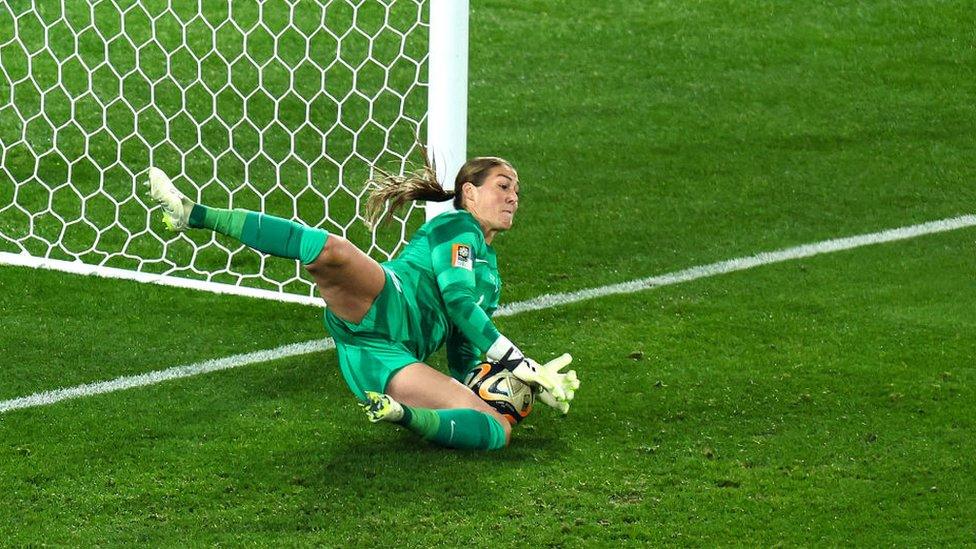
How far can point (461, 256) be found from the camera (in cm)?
494

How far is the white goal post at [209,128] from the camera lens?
258 inches

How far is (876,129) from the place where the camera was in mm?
8242

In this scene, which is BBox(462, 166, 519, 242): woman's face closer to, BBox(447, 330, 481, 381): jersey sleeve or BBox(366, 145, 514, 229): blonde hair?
BBox(366, 145, 514, 229): blonde hair

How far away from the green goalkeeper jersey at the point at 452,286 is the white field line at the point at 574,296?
85 cm

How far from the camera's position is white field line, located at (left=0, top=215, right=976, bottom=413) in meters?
5.40

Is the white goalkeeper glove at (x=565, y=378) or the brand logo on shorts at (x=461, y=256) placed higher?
the brand logo on shorts at (x=461, y=256)

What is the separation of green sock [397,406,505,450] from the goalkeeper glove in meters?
0.17

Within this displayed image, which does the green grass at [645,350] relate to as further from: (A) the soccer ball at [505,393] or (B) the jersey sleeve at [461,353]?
(B) the jersey sleeve at [461,353]

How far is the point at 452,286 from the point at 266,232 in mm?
593

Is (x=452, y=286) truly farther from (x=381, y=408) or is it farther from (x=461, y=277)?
(x=381, y=408)

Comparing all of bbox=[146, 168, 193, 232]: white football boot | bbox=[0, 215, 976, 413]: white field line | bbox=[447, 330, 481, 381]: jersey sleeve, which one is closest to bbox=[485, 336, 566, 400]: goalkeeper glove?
bbox=[447, 330, 481, 381]: jersey sleeve

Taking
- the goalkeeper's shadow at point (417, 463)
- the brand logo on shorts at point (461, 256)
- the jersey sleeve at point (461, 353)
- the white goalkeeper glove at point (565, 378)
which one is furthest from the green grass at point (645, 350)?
the brand logo on shorts at point (461, 256)

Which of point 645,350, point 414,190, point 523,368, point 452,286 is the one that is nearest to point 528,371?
point 523,368

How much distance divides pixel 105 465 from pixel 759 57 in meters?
5.39
